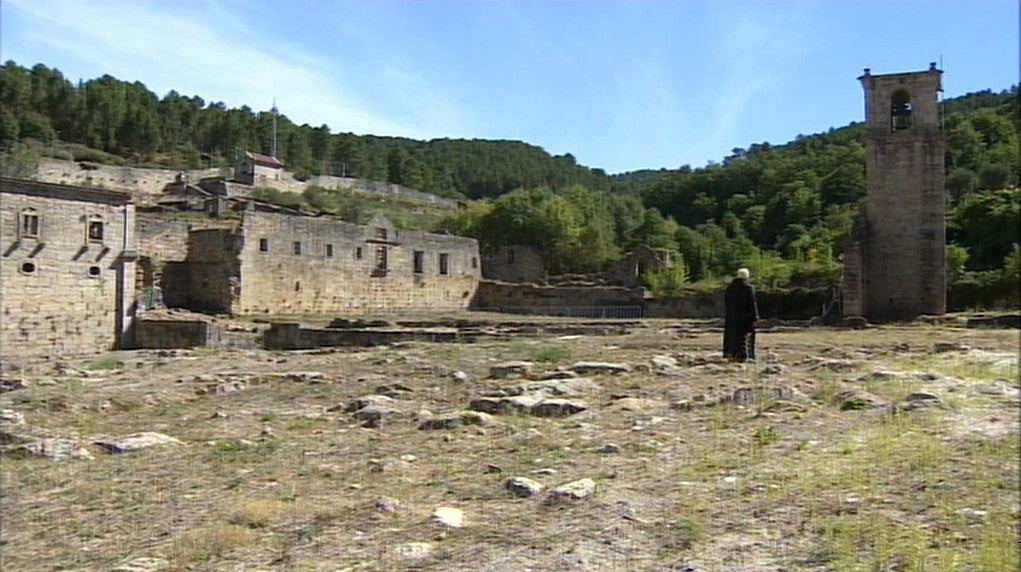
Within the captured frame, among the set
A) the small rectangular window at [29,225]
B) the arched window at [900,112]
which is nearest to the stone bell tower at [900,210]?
the arched window at [900,112]

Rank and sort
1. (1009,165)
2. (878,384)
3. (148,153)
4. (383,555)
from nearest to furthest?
(383,555) < (878,384) < (1009,165) < (148,153)

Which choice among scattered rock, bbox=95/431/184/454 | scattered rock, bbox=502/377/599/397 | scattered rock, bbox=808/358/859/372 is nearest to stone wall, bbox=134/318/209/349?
scattered rock, bbox=95/431/184/454

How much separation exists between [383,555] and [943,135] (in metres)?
19.0

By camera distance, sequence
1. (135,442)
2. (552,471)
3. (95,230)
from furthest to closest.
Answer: (95,230), (135,442), (552,471)

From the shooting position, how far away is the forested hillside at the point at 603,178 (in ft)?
116

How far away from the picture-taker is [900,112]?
20188 mm

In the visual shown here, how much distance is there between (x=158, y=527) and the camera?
5414 millimetres

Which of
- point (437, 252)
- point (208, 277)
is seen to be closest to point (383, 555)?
point (208, 277)

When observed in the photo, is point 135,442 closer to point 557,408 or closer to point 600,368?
point 557,408

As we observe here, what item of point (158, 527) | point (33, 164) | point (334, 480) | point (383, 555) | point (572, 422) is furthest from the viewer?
point (33, 164)

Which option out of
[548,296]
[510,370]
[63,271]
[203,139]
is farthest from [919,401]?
[203,139]

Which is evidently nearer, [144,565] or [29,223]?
[144,565]

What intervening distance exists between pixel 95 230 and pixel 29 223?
1750 mm

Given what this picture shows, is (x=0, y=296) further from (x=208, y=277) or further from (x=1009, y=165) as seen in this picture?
(x=1009, y=165)
